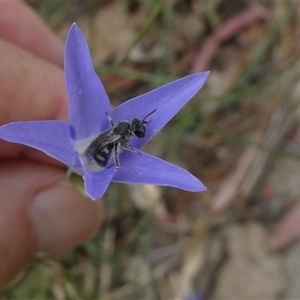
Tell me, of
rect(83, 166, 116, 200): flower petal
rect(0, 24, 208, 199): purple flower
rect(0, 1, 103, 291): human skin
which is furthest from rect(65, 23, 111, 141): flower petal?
rect(0, 1, 103, 291): human skin

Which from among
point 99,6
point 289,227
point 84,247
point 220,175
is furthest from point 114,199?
point 99,6

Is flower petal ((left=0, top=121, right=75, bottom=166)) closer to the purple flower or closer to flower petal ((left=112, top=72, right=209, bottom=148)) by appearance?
the purple flower

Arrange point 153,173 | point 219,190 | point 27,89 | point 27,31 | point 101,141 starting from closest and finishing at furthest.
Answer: point 153,173
point 101,141
point 27,89
point 27,31
point 219,190

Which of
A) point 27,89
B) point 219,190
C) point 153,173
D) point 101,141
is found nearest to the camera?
point 153,173

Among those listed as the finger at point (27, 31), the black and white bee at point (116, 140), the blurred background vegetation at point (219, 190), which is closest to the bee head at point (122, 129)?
the black and white bee at point (116, 140)

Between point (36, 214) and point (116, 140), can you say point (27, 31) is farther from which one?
point (116, 140)

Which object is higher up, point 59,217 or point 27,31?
point 27,31

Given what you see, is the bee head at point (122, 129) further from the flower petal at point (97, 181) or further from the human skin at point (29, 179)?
the human skin at point (29, 179)

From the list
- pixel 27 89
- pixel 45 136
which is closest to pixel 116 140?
pixel 45 136
